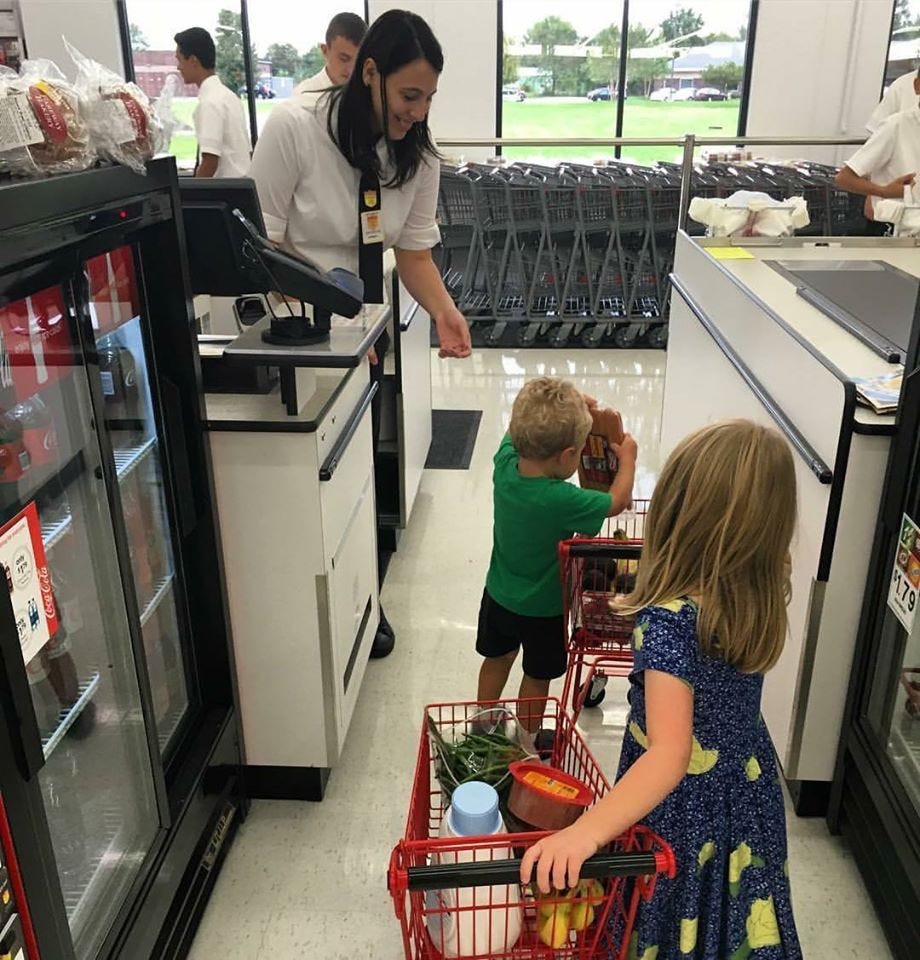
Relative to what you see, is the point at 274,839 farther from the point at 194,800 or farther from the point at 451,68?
the point at 451,68

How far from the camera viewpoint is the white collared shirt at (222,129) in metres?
5.25

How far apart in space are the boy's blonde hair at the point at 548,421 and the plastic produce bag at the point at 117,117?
0.92 m

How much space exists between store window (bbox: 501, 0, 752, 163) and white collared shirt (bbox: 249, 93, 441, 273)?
252 inches

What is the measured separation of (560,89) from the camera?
9.09 m

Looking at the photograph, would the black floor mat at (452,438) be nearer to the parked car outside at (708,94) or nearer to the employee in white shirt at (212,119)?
the employee in white shirt at (212,119)

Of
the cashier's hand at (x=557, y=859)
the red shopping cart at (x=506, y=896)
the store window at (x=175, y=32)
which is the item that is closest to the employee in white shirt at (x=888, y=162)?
the red shopping cart at (x=506, y=896)

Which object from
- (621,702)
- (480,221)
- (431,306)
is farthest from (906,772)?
→ (480,221)

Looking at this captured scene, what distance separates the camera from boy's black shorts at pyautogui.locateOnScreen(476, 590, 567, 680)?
220 centimetres

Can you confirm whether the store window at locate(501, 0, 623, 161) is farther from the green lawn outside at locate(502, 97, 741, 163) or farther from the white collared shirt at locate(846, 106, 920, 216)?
the white collared shirt at locate(846, 106, 920, 216)

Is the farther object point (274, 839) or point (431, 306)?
point (431, 306)

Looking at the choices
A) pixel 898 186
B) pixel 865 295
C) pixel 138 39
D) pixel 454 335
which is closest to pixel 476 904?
pixel 454 335

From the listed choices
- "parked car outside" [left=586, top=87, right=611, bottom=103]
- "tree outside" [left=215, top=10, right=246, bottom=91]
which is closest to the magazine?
"parked car outside" [left=586, top=87, right=611, bottom=103]

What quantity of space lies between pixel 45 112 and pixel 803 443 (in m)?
1.63

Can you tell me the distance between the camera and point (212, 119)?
5.25 meters
